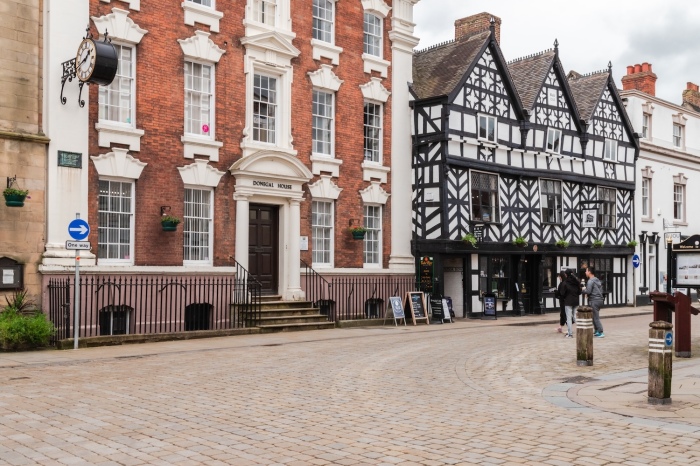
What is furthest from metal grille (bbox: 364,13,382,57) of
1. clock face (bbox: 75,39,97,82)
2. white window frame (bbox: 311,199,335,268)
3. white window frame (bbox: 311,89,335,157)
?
clock face (bbox: 75,39,97,82)

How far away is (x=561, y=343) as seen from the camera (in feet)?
56.3

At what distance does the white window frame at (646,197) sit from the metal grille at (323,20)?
→ 65.4ft

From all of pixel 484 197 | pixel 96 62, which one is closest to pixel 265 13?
pixel 96 62

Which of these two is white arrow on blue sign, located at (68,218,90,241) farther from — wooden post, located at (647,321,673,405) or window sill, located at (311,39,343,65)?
wooden post, located at (647,321,673,405)

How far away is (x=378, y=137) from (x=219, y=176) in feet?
22.9

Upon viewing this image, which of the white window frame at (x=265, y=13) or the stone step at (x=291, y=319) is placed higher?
the white window frame at (x=265, y=13)

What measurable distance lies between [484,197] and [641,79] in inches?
700

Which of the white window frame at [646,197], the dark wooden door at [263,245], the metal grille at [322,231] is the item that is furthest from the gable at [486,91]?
the white window frame at [646,197]

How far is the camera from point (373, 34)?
25.6 meters

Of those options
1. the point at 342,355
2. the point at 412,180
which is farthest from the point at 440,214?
the point at 342,355

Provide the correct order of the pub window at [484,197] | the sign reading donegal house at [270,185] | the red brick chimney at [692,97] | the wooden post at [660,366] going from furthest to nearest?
the red brick chimney at [692,97] → the pub window at [484,197] → the sign reading donegal house at [270,185] → the wooden post at [660,366]

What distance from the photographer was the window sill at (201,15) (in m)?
20.2

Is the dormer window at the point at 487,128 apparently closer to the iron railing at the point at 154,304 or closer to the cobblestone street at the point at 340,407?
the iron railing at the point at 154,304

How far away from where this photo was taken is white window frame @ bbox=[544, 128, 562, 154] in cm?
3053
